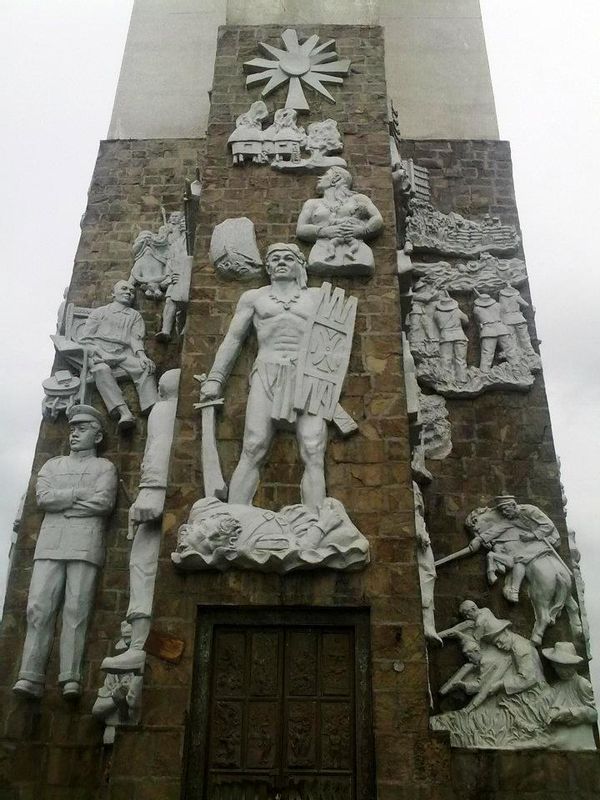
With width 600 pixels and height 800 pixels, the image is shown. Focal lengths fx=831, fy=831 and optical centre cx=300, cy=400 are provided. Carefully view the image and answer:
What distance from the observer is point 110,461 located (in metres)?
8.99

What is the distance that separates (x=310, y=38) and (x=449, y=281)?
3.46 m

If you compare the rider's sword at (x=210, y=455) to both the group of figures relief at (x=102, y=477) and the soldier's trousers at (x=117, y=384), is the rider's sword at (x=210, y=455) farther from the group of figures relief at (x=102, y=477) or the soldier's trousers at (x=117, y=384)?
the soldier's trousers at (x=117, y=384)

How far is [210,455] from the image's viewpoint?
708 cm

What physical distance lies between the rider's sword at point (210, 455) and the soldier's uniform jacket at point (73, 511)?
177cm

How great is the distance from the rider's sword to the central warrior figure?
3.0 inches

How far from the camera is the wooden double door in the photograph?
598 cm

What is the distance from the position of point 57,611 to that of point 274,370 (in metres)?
A: 3.29

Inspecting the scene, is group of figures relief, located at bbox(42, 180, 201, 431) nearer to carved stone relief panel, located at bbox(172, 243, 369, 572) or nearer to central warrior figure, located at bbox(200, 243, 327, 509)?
central warrior figure, located at bbox(200, 243, 327, 509)

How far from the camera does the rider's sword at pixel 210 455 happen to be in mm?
6926

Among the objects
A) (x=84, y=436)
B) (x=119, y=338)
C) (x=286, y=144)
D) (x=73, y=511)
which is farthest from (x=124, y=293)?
(x=73, y=511)

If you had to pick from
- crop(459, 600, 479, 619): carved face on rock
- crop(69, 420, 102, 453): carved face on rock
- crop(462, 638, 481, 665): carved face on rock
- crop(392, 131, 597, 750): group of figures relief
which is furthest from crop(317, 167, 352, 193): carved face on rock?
crop(462, 638, 481, 665): carved face on rock

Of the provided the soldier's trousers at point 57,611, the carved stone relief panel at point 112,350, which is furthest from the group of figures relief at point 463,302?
the soldier's trousers at point 57,611

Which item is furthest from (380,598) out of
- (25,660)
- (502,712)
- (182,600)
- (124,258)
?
(124,258)

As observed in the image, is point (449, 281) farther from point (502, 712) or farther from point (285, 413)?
point (502, 712)
